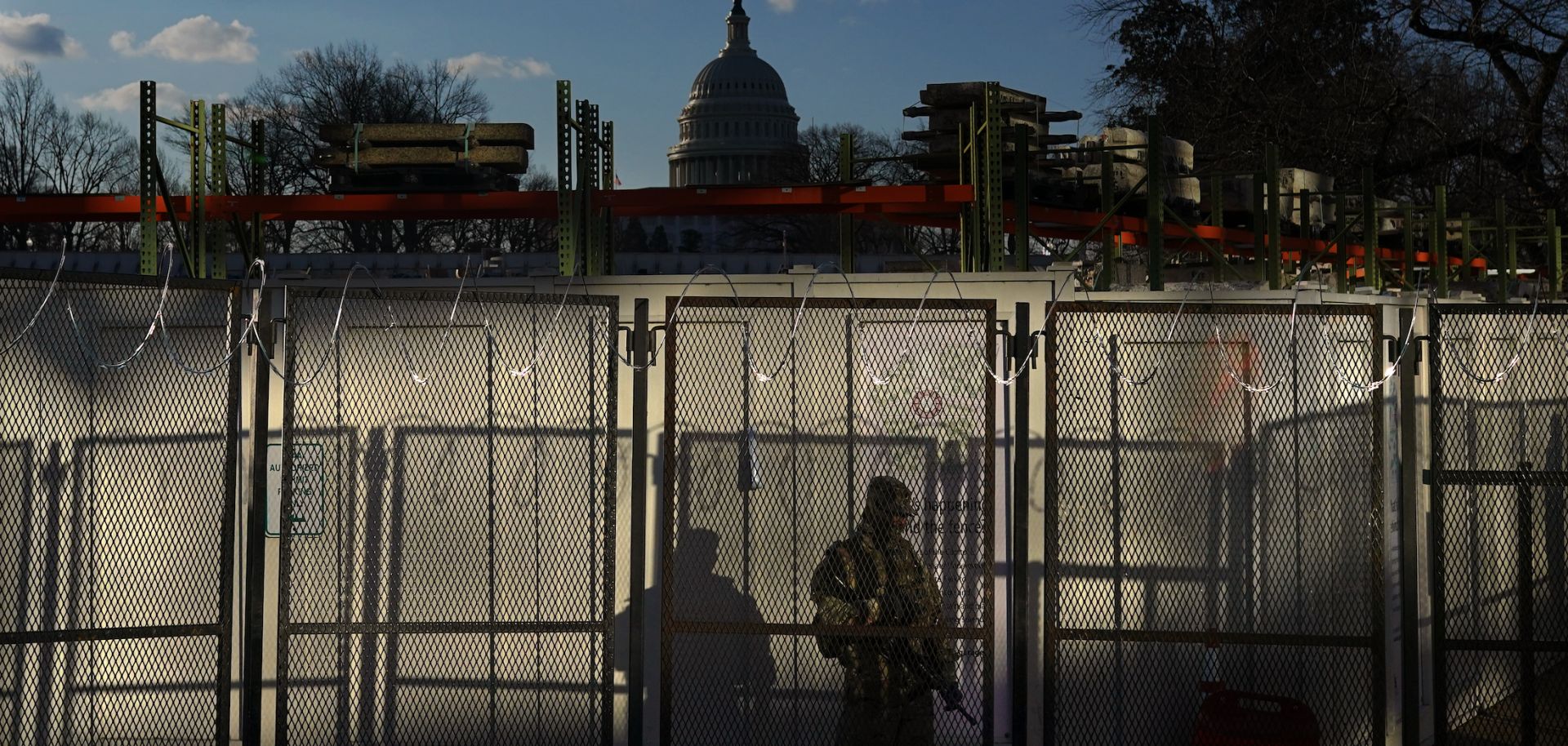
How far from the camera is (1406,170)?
1192 inches

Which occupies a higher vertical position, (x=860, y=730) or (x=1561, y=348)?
(x=1561, y=348)

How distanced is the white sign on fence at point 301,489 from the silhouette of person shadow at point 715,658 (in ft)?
4.67

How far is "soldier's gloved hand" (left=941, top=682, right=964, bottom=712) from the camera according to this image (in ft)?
20.5

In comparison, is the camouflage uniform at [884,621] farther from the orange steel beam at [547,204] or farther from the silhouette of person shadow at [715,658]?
the orange steel beam at [547,204]

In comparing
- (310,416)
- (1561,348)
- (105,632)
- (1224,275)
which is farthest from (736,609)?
(1224,275)

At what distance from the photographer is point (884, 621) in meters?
6.13

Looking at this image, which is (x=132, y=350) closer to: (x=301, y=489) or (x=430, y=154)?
(x=301, y=489)

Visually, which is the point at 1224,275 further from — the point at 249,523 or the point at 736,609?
the point at 249,523

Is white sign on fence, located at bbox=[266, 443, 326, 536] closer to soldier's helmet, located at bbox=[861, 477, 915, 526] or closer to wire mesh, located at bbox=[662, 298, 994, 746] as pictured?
wire mesh, located at bbox=[662, 298, 994, 746]

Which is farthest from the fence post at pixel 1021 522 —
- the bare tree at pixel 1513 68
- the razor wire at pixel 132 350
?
the bare tree at pixel 1513 68

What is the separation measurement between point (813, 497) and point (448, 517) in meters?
1.62

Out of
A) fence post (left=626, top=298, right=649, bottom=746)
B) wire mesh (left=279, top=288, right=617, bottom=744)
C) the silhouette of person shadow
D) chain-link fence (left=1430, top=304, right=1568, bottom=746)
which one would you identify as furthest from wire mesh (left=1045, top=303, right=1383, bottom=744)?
wire mesh (left=279, top=288, right=617, bottom=744)

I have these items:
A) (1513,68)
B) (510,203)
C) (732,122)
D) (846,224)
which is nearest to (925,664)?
(510,203)

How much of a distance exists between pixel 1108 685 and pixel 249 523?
375 cm
